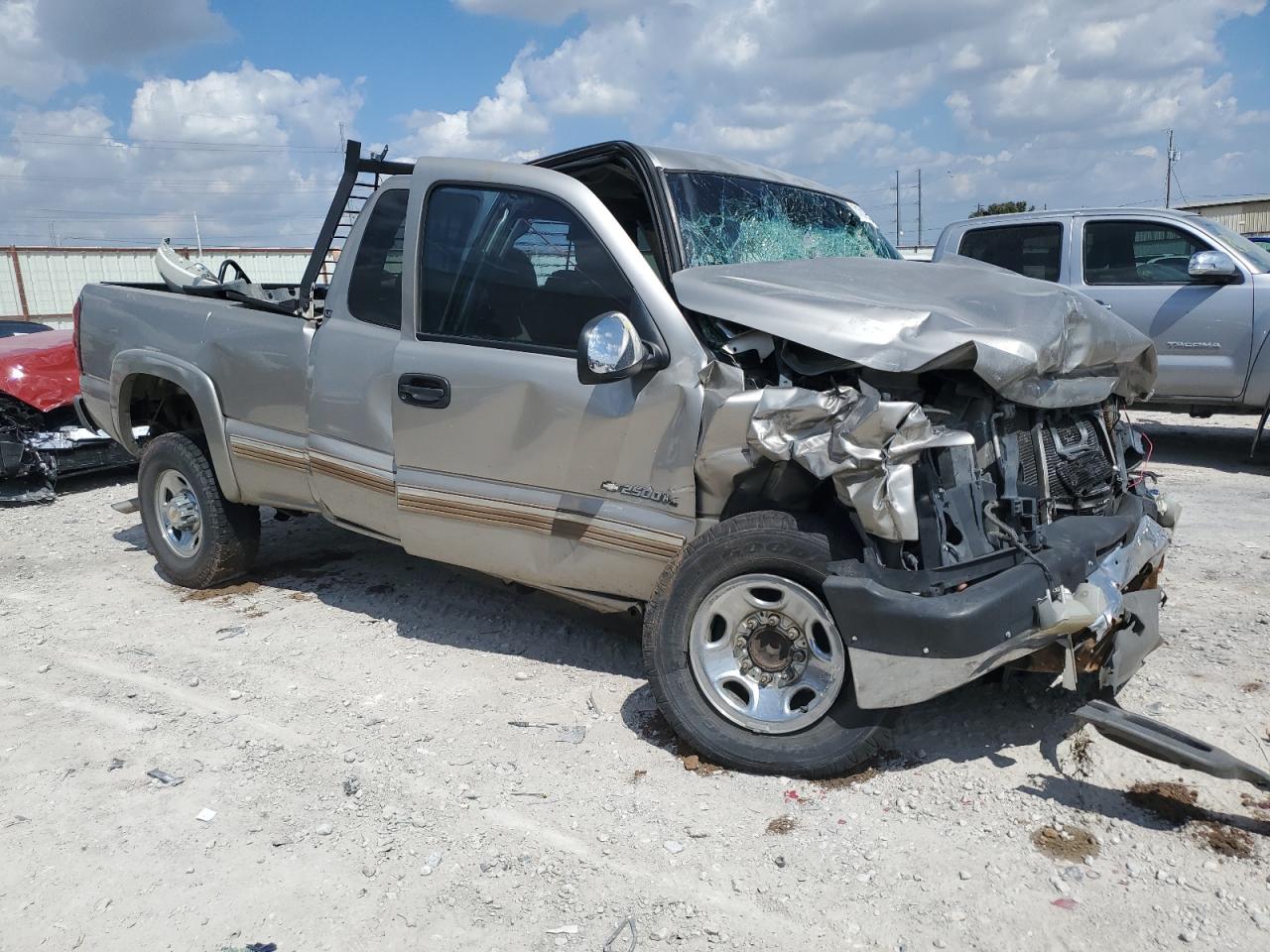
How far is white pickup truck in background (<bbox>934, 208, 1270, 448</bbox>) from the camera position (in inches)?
300

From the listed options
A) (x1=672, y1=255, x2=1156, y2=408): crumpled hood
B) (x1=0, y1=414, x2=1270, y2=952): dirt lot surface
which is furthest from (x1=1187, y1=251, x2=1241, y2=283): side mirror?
(x1=672, y1=255, x2=1156, y2=408): crumpled hood

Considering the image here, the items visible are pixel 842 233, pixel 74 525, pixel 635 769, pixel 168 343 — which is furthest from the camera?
pixel 74 525

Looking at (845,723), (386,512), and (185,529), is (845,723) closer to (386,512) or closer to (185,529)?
(386,512)

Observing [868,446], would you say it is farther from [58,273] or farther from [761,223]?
[58,273]

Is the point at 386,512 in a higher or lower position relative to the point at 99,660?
higher

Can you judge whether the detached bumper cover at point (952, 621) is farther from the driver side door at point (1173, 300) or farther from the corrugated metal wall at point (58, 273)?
the corrugated metal wall at point (58, 273)

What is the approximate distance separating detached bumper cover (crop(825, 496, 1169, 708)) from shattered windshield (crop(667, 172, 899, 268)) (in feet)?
4.96

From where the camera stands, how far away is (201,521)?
17.6ft

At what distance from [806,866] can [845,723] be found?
0.49 meters

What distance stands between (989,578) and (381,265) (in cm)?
282

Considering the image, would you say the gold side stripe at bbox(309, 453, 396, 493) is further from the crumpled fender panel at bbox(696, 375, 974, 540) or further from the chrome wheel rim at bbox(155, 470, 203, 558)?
the crumpled fender panel at bbox(696, 375, 974, 540)

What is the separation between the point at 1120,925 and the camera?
254 centimetres

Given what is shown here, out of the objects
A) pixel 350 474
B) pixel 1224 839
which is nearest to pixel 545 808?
pixel 350 474

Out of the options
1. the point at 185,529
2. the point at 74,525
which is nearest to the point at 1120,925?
the point at 185,529
